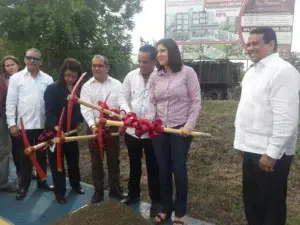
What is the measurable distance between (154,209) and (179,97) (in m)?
1.22

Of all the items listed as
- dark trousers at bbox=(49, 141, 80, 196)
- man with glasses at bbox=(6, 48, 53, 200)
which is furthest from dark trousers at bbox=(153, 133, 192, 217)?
man with glasses at bbox=(6, 48, 53, 200)

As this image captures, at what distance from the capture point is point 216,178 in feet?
15.5

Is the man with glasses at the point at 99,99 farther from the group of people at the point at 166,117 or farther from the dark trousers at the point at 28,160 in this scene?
the dark trousers at the point at 28,160

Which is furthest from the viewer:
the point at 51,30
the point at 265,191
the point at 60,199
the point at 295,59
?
the point at 295,59

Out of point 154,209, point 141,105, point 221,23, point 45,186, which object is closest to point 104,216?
point 154,209

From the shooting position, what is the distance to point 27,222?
3.55 meters

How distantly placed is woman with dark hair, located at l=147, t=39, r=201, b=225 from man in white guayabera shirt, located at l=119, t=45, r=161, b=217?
0.82ft

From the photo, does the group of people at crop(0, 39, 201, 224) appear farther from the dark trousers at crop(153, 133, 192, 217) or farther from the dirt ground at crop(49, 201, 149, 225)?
the dirt ground at crop(49, 201, 149, 225)

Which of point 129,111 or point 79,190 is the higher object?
point 129,111

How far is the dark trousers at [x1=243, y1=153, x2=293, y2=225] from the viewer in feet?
8.68

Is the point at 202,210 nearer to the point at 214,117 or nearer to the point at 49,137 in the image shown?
the point at 49,137

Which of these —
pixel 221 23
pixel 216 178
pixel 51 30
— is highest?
pixel 221 23

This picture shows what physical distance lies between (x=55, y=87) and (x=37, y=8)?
4049 mm

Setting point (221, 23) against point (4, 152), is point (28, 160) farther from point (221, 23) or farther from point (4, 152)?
point (221, 23)
